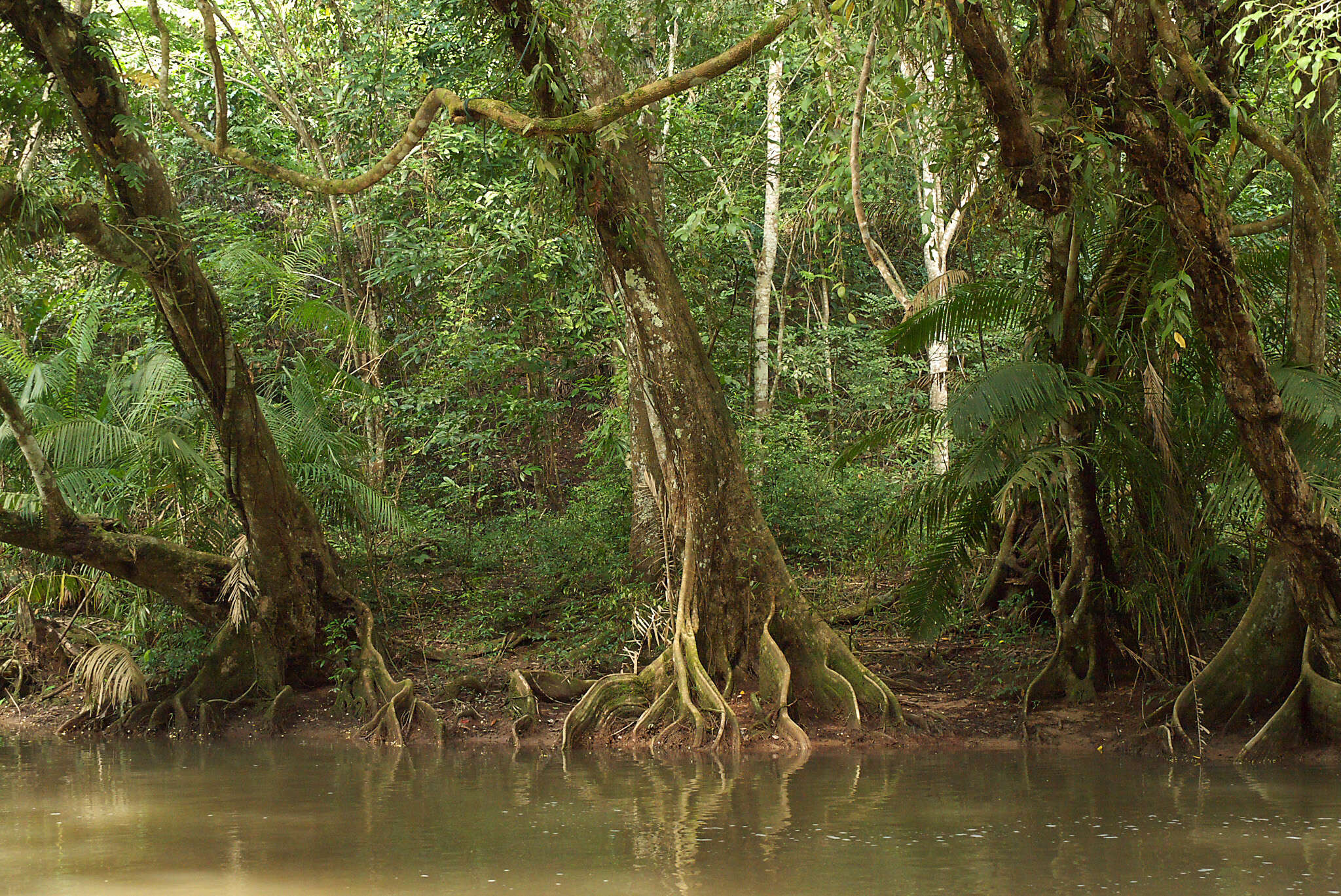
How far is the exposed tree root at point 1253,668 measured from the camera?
24.3 ft

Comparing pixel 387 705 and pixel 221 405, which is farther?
pixel 221 405

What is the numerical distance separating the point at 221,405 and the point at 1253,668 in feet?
24.2

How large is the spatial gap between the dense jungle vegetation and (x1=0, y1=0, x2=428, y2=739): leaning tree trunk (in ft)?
0.10

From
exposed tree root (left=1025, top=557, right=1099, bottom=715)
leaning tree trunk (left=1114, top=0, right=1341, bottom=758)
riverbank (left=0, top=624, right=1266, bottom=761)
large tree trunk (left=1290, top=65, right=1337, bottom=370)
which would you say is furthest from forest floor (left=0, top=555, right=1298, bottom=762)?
large tree trunk (left=1290, top=65, right=1337, bottom=370)

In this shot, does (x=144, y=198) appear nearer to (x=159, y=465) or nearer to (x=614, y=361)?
(x=159, y=465)

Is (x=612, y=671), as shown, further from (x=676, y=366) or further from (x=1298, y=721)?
(x=1298, y=721)

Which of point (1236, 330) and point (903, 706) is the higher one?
point (1236, 330)

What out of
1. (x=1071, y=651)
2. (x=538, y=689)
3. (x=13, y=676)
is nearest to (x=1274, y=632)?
(x=1071, y=651)

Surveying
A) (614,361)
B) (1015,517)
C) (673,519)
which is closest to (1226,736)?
Answer: (1015,517)

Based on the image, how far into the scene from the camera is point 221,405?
30.7ft

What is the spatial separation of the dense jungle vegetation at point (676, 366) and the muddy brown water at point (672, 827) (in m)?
1.09

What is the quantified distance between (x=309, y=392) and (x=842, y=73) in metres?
5.24

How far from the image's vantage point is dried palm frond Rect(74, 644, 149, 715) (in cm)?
959

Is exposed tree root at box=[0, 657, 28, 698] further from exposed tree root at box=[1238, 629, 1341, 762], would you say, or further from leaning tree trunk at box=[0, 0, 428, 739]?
exposed tree root at box=[1238, 629, 1341, 762]
